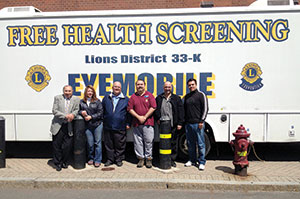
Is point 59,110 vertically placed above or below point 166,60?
below

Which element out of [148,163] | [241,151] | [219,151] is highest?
[241,151]

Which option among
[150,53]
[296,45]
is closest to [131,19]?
[150,53]

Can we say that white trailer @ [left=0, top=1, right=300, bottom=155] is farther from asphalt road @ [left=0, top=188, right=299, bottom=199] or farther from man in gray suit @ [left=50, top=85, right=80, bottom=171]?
asphalt road @ [left=0, top=188, right=299, bottom=199]

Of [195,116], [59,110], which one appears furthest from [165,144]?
[59,110]

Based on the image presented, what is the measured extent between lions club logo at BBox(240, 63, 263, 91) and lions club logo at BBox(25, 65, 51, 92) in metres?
4.11

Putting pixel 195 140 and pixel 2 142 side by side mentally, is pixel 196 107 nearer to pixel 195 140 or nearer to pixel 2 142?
Answer: pixel 195 140

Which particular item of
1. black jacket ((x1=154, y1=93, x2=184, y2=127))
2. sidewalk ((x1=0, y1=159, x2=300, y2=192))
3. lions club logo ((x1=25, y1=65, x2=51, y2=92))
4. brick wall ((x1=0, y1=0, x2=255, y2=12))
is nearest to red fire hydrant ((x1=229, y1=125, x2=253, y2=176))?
sidewalk ((x1=0, y1=159, x2=300, y2=192))

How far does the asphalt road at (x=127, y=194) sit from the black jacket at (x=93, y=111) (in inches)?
52.4

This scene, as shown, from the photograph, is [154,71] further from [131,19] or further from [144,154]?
[144,154]

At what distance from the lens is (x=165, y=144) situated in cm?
504

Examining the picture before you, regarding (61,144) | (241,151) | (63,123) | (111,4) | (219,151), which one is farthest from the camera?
(111,4)

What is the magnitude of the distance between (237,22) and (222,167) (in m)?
2.97

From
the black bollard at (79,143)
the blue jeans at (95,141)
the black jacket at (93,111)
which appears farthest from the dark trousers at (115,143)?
the black bollard at (79,143)

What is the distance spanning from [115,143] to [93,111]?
80cm
